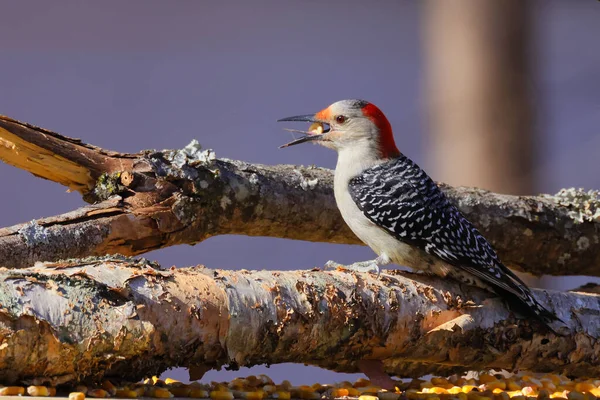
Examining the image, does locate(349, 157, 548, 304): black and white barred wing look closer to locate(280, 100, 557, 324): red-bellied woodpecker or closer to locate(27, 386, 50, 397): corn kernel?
locate(280, 100, 557, 324): red-bellied woodpecker

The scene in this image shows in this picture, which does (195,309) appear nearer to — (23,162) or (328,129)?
(23,162)

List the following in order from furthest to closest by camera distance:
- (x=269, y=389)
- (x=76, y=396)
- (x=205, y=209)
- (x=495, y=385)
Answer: (x=205, y=209) < (x=495, y=385) < (x=269, y=389) < (x=76, y=396)

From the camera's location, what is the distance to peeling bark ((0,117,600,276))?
279cm

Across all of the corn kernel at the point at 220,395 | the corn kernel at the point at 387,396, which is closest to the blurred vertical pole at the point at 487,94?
the corn kernel at the point at 387,396

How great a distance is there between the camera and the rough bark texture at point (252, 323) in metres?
1.82

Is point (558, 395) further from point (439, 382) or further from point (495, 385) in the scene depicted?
point (439, 382)

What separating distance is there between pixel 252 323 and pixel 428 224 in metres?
1.05

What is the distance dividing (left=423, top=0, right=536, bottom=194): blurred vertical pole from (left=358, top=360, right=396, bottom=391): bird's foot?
6.74 ft

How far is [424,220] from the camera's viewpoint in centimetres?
296

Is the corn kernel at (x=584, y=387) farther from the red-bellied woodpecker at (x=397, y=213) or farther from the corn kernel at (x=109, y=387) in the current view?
the corn kernel at (x=109, y=387)

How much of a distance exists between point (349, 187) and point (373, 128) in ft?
1.06

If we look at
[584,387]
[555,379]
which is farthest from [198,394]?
[555,379]

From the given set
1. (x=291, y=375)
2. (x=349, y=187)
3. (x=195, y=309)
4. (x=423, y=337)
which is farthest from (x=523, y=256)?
(x=291, y=375)

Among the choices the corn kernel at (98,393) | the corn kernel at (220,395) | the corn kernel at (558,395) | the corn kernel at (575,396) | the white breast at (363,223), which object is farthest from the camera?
the white breast at (363,223)
